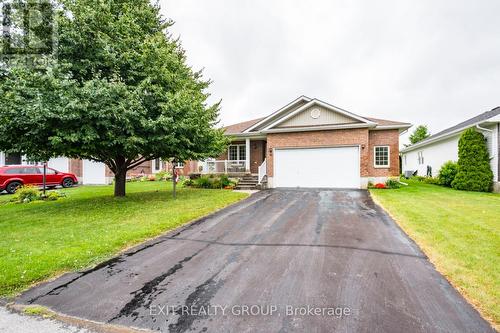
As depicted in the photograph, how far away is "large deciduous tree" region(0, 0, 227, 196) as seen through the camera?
22.0 feet

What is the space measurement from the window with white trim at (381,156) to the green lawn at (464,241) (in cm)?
623

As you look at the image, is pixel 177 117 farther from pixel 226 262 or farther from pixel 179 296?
pixel 179 296

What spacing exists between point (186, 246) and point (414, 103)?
126 ft

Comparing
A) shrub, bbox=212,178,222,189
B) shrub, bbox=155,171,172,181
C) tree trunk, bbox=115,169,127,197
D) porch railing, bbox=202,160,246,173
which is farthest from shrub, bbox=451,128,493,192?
shrub, bbox=155,171,172,181

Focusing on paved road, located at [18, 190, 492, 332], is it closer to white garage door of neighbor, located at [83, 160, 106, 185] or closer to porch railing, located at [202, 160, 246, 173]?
porch railing, located at [202, 160, 246, 173]

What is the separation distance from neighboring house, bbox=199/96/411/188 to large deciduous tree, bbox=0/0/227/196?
639 centimetres

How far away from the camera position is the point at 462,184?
13.4 meters

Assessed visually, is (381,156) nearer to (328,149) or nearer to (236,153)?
(328,149)

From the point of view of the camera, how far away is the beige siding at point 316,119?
47.0 feet

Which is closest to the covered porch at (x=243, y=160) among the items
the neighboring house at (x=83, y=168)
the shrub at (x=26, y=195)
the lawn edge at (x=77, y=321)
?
the neighboring house at (x=83, y=168)

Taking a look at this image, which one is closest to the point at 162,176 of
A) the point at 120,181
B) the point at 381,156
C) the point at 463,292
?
the point at 120,181

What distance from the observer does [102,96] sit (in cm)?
723

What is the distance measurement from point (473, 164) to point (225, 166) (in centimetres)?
1471

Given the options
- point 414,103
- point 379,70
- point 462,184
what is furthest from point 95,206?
point 414,103
